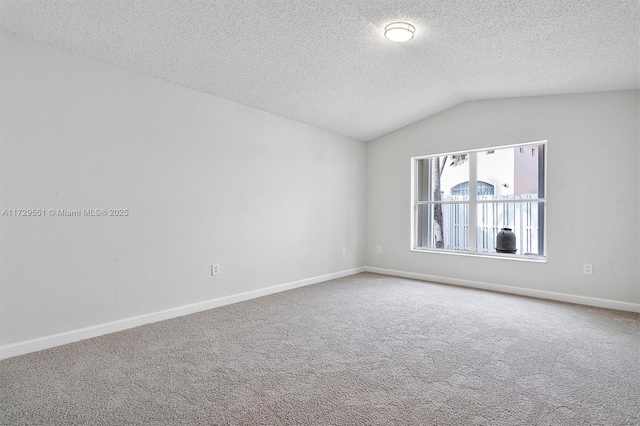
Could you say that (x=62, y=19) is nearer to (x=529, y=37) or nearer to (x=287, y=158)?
(x=287, y=158)

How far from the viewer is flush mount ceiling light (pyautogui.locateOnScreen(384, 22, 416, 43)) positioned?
2772mm

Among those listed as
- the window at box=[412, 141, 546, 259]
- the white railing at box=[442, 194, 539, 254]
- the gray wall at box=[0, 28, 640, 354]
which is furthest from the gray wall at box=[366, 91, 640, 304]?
the white railing at box=[442, 194, 539, 254]

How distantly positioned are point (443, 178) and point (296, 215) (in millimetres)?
2490

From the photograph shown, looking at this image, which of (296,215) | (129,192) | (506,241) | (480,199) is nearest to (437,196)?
(480,199)

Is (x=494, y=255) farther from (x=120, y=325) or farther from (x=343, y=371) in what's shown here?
(x=120, y=325)

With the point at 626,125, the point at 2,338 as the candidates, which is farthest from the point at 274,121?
the point at 626,125

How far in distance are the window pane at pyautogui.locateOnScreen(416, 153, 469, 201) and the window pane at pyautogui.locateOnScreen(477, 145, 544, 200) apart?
246mm

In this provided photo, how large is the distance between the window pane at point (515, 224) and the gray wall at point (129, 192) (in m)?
2.71

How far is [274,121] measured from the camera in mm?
4520

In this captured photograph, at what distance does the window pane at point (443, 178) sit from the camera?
528cm

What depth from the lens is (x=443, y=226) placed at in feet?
18.1

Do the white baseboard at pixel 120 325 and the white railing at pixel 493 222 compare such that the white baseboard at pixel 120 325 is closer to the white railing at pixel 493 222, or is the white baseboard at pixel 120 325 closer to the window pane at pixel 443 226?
the window pane at pixel 443 226

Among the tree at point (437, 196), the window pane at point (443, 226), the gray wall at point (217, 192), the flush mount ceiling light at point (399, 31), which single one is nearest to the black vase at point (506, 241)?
the gray wall at point (217, 192)

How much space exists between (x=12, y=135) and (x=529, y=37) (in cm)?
410
